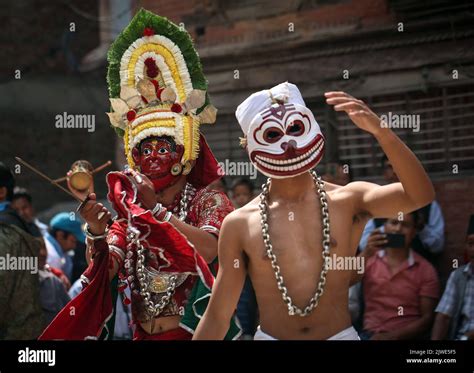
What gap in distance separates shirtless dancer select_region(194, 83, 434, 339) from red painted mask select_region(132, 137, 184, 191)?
0.66 meters

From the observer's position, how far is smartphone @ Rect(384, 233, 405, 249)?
18.6 feet

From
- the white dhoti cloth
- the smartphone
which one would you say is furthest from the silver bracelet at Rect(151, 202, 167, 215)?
the smartphone

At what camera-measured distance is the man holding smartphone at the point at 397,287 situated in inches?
218

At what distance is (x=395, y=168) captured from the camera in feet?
12.3

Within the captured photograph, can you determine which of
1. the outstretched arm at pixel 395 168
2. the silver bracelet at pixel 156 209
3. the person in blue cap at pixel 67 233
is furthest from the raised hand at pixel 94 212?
the person in blue cap at pixel 67 233

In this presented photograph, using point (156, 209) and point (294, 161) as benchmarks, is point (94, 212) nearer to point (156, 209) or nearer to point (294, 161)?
point (156, 209)

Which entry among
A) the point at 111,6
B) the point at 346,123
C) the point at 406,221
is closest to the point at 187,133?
the point at 406,221

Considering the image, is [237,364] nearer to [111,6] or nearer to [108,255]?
[108,255]

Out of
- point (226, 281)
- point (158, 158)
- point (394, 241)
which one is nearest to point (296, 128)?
point (226, 281)

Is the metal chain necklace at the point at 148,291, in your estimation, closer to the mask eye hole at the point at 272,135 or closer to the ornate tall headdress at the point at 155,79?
the ornate tall headdress at the point at 155,79

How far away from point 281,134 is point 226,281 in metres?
0.56

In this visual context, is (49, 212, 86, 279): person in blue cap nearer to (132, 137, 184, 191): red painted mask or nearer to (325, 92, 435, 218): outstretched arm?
(132, 137, 184, 191): red painted mask

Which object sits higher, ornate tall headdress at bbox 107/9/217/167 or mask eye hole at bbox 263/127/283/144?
ornate tall headdress at bbox 107/9/217/167

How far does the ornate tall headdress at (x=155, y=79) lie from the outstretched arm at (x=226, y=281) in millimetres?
830
